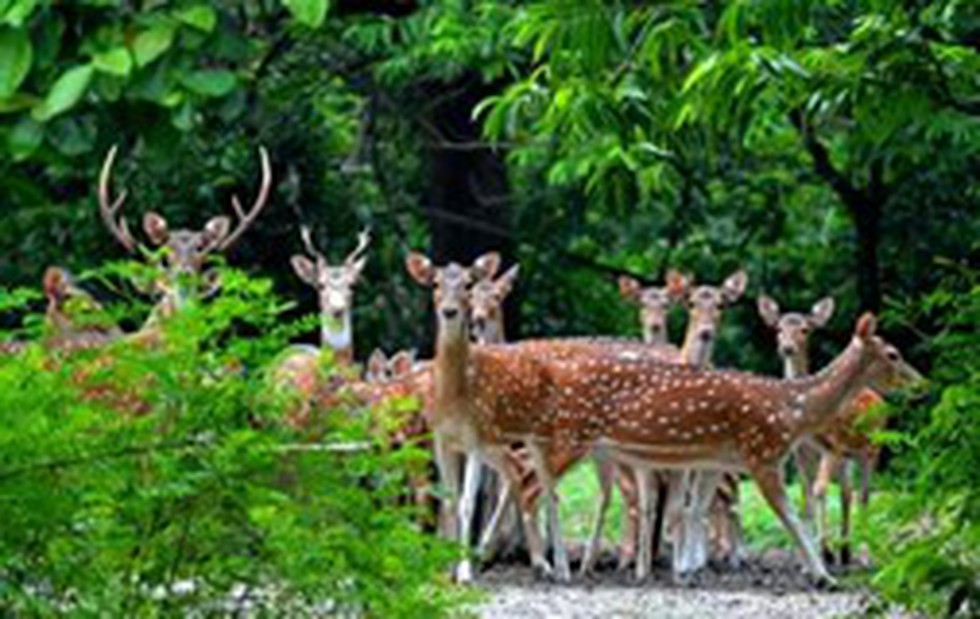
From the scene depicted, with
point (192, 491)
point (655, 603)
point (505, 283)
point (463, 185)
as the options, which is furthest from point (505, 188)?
point (192, 491)

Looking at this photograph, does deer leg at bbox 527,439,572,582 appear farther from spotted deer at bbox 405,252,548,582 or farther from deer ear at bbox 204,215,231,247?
deer ear at bbox 204,215,231,247

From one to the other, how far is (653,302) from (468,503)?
2832mm

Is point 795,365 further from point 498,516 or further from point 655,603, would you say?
point 655,603

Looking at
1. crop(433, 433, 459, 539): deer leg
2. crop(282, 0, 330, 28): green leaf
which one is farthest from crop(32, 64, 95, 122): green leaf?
crop(433, 433, 459, 539): deer leg

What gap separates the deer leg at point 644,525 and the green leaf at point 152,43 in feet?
15.2

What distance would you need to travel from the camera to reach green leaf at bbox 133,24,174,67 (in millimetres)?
7477

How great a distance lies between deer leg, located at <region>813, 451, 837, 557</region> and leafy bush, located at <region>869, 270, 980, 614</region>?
18.7ft

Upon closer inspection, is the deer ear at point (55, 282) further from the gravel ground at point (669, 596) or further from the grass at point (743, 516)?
the grass at point (743, 516)

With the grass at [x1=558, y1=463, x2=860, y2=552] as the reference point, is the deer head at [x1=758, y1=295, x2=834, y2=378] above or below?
above

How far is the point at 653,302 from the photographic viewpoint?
46.7ft

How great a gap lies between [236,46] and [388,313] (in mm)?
10277

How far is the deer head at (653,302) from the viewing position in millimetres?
14023

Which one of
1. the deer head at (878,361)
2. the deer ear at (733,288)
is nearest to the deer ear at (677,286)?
the deer ear at (733,288)

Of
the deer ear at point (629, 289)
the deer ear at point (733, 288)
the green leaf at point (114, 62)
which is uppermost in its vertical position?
the green leaf at point (114, 62)
